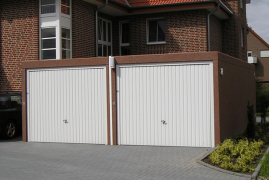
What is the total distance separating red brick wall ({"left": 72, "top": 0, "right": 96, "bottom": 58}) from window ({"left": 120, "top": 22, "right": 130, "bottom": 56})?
3529mm

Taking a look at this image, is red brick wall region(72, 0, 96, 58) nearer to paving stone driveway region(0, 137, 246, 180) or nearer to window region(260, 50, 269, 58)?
paving stone driveway region(0, 137, 246, 180)

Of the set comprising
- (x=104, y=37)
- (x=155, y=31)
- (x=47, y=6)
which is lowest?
(x=104, y=37)

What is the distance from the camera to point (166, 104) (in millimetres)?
11977

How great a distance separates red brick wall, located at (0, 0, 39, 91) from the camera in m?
16.3

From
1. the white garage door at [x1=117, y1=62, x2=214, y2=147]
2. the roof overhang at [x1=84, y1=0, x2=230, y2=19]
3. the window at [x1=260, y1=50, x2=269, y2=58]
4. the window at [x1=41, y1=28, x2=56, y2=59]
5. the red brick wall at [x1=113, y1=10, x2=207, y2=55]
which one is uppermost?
the window at [x1=260, y1=50, x2=269, y2=58]

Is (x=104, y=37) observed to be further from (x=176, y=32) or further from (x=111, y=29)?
(x=176, y=32)

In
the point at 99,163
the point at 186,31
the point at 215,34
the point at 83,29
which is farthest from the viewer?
the point at 215,34

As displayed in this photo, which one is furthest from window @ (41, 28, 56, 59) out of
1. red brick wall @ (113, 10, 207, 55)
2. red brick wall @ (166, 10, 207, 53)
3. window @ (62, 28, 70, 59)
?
red brick wall @ (166, 10, 207, 53)

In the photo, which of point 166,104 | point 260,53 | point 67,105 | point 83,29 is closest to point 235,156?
point 166,104

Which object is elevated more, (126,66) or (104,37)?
(104,37)

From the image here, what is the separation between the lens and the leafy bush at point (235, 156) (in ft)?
28.7

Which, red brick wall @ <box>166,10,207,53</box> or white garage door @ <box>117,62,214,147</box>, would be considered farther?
red brick wall @ <box>166,10,207,53</box>

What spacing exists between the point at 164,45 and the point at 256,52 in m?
30.9

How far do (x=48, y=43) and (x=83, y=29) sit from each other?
6.65 ft
